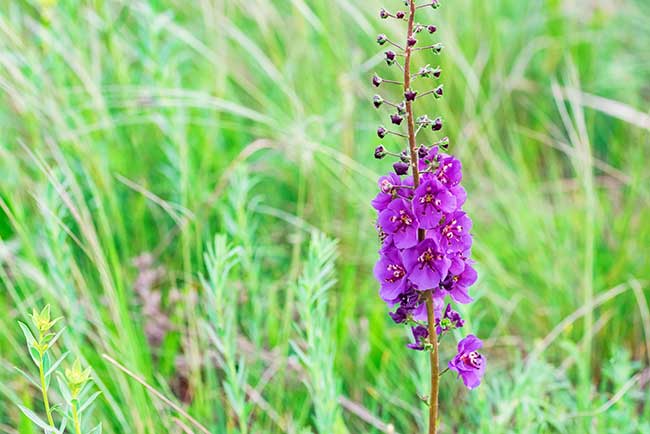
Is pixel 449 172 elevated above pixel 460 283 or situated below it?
above

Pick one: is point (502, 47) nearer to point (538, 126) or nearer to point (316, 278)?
point (538, 126)

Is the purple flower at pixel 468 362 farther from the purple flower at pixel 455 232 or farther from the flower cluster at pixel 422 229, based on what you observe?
the purple flower at pixel 455 232

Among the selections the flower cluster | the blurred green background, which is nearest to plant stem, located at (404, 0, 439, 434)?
the flower cluster

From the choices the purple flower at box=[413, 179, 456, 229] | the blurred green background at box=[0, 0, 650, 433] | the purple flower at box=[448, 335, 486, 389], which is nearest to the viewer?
the purple flower at box=[413, 179, 456, 229]

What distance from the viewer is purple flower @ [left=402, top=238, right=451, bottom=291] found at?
1.57m

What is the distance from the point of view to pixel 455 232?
1.60m

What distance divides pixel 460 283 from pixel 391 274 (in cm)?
14

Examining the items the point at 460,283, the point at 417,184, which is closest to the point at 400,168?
the point at 417,184

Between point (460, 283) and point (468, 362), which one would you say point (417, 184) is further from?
point (468, 362)

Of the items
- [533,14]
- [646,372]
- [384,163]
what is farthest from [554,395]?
[533,14]

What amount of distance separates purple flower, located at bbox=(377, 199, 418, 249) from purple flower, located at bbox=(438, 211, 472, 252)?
0.20 ft

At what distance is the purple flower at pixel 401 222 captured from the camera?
158 cm

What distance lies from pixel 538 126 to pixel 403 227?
2.97m

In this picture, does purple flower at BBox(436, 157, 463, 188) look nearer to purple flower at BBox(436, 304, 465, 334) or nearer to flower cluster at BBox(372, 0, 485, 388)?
flower cluster at BBox(372, 0, 485, 388)
